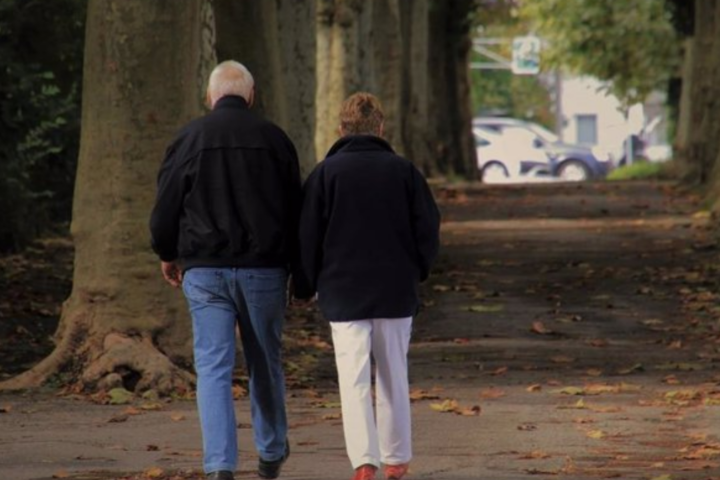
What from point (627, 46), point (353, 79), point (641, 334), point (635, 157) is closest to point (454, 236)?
point (353, 79)

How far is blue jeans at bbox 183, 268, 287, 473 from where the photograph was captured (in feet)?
30.2

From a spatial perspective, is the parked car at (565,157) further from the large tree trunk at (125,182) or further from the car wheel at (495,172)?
the large tree trunk at (125,182)

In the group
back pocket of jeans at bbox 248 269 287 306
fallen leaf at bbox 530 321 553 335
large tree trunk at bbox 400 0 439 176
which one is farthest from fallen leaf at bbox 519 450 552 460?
large tree trunk at bbox 400 0 439 176

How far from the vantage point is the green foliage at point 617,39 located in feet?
195

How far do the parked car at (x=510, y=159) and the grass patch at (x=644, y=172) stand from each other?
12.1m

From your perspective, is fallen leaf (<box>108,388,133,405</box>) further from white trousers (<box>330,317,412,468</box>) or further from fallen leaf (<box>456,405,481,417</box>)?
white trousers (<box>330,317,412,468</box>)

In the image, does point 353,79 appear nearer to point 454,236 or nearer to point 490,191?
point 454,236

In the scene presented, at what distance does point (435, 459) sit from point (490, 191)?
31763 mm

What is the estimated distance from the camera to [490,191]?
42.1 m

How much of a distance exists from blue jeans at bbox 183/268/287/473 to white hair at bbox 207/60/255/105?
0.80 meters

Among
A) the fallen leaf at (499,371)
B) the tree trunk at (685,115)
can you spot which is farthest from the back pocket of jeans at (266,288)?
the tree trunk at (685,115)

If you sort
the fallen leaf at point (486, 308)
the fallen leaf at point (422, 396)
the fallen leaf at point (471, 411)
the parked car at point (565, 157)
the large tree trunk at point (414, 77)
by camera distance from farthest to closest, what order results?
the parked car at point (565, 157) → the large tree trunk at point (414, 77) → the fallen leaf at point (486, 308) → the fallen leaf at point (422, 396) → the fallen leaf at point (471, 411)

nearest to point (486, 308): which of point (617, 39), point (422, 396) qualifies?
point (422, 396)

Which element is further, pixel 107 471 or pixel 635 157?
pixel 635 157
